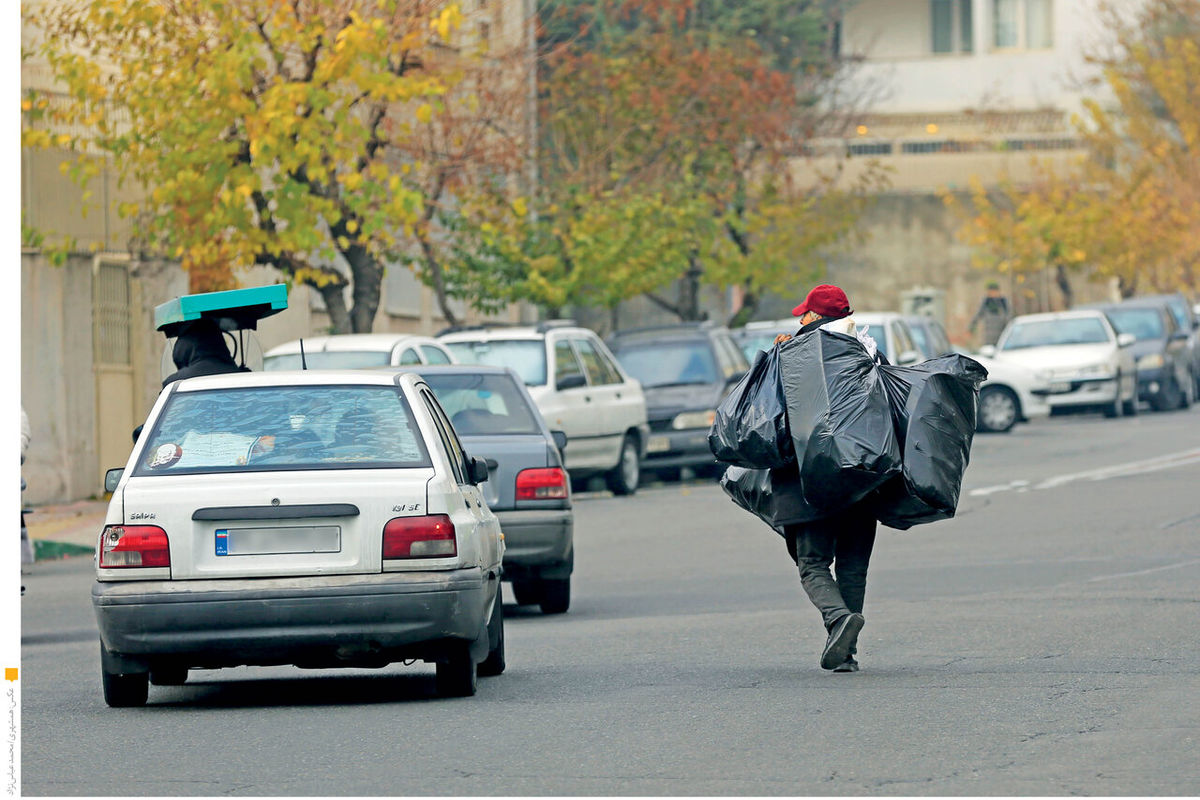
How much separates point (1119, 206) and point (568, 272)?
2404cm

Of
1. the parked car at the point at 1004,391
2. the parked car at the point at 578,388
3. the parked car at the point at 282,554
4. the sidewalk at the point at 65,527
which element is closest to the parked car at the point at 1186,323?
the parked car at the point at 1004,391

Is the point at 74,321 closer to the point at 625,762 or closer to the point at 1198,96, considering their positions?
the point at 625,762

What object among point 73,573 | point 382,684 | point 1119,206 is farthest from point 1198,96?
point 382,684

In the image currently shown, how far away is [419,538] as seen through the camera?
9.23 meters

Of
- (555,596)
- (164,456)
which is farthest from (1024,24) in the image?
(164,456)

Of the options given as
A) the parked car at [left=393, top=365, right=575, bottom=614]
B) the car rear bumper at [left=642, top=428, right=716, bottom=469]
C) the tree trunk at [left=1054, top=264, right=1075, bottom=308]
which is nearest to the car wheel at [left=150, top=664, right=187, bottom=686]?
the parked car at [left=393, top=365, right=575, bottom=614]

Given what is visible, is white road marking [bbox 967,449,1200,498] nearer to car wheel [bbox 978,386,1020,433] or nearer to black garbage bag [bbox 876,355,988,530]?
car wheel [bbox 978,386,1020,433]

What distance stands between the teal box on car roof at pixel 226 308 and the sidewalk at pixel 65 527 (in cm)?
540

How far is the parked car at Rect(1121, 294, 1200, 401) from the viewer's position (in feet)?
126

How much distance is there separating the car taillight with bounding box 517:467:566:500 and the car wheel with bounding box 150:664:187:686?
128 inches

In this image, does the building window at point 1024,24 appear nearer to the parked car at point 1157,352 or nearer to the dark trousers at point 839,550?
the parked car at point 1157,352

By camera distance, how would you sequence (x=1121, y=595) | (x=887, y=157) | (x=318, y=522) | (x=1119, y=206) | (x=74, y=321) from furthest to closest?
1. (x=887, y=157)
2. (x=1119, y=206)
3. (x=74, y=321)
4. (x=1121, y=595)
5. (x=318, y=522)

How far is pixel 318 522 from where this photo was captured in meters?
9.20

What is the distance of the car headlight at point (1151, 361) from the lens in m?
36.7
